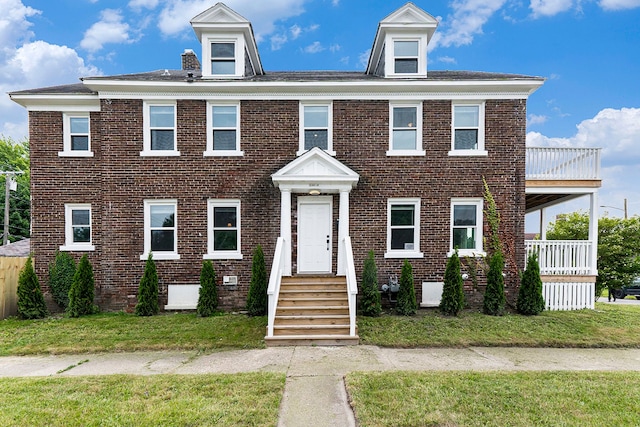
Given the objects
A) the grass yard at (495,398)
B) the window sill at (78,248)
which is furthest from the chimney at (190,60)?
the grass yard at (495,398)

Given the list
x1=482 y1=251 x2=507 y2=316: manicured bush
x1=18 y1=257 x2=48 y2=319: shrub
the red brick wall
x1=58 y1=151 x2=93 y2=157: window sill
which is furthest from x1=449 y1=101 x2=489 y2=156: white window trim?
x1=18 y1=257 x2=48 y2=319: shrub

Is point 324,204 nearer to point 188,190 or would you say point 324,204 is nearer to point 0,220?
point 188,190

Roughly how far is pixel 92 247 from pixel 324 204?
6586mm

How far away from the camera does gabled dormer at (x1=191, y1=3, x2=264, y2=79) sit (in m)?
9.91

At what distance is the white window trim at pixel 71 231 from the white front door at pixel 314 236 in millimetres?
5841

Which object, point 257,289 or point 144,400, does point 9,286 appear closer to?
point 257,289

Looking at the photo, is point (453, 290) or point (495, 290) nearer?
point (453, 290)

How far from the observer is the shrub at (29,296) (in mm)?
9078

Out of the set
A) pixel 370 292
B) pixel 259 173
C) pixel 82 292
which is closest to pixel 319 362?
pixel 370 292

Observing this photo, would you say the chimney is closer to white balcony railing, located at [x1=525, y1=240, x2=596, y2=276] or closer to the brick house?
the brick house

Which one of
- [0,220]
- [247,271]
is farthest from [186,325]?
[0,220]

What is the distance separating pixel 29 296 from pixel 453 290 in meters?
10.8

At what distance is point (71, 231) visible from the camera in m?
10.0

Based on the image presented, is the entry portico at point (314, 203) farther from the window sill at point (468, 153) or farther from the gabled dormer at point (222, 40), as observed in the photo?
the gabled dormer at point (222, 40)
